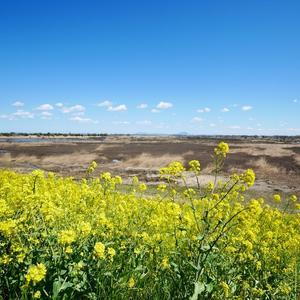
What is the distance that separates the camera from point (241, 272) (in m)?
5.32

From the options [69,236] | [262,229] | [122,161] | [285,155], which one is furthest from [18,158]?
[69,236]

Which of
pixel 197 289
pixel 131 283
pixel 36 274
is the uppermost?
pixel 36 274

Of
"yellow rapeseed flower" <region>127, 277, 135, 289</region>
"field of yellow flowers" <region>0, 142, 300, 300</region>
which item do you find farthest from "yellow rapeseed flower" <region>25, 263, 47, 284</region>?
"yellow rapeseed flower" <region>127, 277, 135, 289</region>

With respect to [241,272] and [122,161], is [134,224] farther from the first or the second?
[122,161]

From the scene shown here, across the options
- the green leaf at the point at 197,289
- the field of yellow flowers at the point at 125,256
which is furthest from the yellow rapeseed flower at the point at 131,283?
the green leaf at the point at 197,289

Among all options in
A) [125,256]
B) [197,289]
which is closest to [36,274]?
[197,289]

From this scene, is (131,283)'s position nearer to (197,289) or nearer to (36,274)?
(197,289)

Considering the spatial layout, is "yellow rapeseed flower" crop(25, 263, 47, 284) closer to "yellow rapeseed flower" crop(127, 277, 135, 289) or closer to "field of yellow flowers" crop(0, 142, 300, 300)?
"field of yellow flowers" crop(0, 142, 300, 300)

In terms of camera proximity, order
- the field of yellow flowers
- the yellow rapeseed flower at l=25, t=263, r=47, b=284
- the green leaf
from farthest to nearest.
Result: the field of yellow flowers → the green leaf → the yellow rapeseed flower at l=25, t=263, r=47, b=284

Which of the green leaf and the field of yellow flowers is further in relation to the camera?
the field of yellow flowers

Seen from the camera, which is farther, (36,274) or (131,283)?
(131,283)

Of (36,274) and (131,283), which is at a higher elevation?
(36,274)

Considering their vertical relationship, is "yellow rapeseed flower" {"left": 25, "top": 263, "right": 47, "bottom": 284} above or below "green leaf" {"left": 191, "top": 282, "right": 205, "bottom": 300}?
above

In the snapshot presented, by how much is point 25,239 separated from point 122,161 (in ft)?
105
